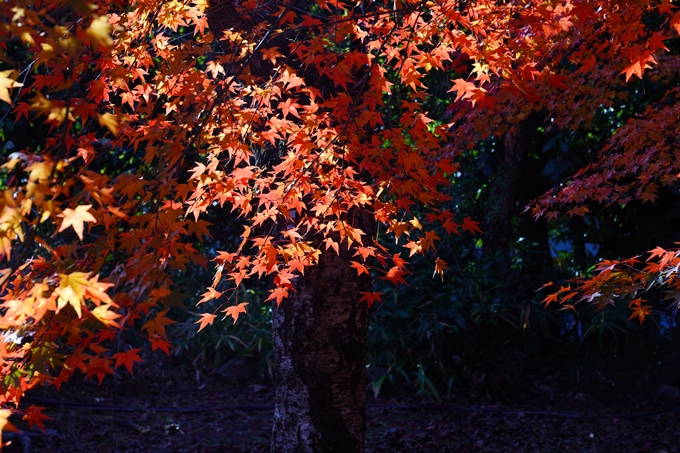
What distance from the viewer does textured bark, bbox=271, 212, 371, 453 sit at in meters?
3.62

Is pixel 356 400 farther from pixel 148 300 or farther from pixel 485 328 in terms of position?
pixel 485 328

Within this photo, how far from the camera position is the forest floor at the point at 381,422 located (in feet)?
17.4

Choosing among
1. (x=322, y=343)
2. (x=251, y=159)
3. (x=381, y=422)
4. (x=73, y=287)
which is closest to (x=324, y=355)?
(x=322, y=343)

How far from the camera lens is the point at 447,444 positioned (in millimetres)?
5395

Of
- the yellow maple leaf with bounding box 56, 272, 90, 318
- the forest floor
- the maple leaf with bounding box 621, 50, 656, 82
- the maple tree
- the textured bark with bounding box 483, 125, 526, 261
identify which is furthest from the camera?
the textured bark with bounding box 483, 125, 526, 261

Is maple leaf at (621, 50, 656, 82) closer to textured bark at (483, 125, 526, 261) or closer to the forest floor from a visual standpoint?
the forest floor

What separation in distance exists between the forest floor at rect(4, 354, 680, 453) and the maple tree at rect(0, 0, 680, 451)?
6.49 feet

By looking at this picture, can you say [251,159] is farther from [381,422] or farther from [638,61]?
[381,422]

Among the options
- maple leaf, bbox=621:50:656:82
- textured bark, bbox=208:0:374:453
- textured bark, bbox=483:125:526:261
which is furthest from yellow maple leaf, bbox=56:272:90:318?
textured bark, bbox=483:125:526:261

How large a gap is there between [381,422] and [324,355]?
255 cm

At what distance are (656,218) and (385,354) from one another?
321 centimetres

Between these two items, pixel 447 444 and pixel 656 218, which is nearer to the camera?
pixel 447 444

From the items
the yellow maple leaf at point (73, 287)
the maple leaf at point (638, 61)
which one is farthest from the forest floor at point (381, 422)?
the yellow maple leaf at point (73, 287)

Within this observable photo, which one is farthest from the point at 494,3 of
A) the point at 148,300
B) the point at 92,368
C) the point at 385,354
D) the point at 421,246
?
the point at 385,354
